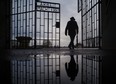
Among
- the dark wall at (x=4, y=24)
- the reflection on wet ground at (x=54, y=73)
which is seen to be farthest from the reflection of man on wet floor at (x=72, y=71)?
the dark wall at (x=4, y=24)

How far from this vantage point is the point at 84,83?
100 centimetres

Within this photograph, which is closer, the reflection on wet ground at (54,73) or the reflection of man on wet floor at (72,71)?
the reflection on wet ground at (54,73)

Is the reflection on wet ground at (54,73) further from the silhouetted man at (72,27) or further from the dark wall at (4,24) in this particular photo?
the dark wall at (4,24)

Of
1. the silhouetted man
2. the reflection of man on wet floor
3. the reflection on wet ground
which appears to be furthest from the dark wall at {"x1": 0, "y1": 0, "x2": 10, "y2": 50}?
the reflection of man on wet floor

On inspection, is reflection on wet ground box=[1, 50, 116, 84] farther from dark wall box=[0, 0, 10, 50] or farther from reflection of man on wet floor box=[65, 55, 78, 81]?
dark wall box=[0, 0, 10, 50]

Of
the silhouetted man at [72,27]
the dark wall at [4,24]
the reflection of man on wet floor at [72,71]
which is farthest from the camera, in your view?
the dark wall at [4,24]

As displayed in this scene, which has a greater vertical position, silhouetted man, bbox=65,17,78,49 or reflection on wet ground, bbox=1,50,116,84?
silhouetted man, bbox=65,17,78,49

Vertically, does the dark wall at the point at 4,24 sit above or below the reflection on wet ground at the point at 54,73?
above

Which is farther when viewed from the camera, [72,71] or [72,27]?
[72,27]

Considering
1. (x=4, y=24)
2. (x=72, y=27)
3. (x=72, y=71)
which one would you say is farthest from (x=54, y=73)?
(x=4, y=24)

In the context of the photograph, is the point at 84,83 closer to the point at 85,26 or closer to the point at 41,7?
the point at 85,26

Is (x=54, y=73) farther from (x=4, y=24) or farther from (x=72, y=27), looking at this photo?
(x=4, y=24)

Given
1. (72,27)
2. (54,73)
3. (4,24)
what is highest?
(4,24)

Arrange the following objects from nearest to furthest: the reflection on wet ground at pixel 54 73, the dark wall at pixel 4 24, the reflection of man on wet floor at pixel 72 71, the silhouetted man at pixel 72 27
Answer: the reflection on wet ground at pixel 54 73
the reflection of man on wet floor at pixel 72 71
the silhouetted man at pixel 72 27
the dark wall at pixel 4 24
